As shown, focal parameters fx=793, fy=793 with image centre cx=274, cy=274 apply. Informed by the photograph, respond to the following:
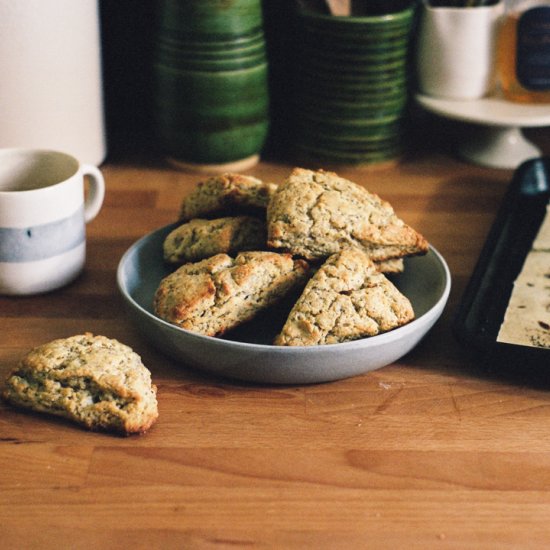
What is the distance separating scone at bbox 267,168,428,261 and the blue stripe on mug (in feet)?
0.84

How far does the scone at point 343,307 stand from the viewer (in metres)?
0.77

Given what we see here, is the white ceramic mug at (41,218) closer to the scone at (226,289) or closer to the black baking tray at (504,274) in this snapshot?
the scone at (226,289)

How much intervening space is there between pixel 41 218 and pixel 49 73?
38 cm

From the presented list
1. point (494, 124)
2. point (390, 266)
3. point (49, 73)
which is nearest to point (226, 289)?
point (390, 266)

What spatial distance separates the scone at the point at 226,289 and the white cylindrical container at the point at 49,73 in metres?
0.51

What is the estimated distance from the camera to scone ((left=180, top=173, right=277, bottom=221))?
2.98 feet

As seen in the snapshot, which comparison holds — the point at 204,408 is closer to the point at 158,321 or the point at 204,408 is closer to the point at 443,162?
the point at 158,321

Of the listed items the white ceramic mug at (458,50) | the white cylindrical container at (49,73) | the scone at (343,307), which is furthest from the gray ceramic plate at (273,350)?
the white ceramic mug at (458,50)

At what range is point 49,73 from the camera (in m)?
1.19

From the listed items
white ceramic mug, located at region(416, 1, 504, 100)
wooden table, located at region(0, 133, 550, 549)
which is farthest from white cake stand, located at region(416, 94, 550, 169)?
wooden table, located at region(0, 133, 550, 549)

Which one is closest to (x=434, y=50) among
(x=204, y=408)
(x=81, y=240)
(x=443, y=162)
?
(x=443, y=162)

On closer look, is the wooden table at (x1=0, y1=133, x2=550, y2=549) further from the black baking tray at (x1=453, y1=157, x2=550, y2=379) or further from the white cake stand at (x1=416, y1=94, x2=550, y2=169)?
the white cake stand at (x1=416, y1=94, x2=550, y2=169)

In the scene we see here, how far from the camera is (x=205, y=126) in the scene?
1.32 meters

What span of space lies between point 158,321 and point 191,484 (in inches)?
6.8
